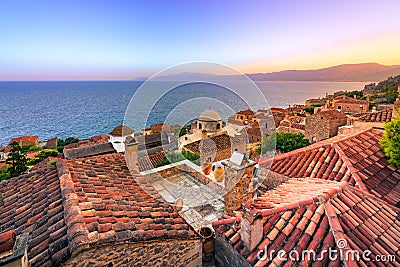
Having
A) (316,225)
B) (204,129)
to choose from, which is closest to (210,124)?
(204,129)

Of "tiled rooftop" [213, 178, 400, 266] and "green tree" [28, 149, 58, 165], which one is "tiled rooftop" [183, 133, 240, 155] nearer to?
"tiled rooftop" [213, 178, 400, 266]

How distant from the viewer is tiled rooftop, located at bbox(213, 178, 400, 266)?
286 cm

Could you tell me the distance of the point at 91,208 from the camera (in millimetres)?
3344

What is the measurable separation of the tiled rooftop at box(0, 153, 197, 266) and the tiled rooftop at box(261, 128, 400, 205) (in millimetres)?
3522

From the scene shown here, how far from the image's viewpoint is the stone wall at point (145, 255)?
259 centimetres

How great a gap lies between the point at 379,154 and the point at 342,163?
1.56 metres

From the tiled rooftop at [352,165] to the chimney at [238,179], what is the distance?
4.47 feet

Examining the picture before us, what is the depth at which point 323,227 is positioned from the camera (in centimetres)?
307

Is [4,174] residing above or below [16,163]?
below

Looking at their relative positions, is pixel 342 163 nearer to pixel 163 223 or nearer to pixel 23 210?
pixel 163 223

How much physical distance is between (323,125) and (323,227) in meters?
15.3

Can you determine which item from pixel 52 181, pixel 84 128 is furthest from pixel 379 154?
pixel 84 128

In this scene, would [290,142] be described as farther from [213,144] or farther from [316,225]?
[316,225]

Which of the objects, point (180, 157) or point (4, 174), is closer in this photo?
point (180, 157)
